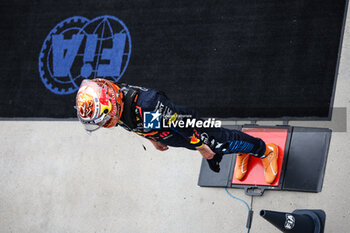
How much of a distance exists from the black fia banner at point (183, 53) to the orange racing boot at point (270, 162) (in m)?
0.44

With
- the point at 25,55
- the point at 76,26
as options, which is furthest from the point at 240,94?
the point at 25,55

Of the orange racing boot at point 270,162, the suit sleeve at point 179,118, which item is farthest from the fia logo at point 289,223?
the suit sleeve at point 179,118

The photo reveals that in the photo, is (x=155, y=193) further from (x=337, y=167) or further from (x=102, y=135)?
(x=337, y=167)

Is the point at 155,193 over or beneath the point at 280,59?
beneath

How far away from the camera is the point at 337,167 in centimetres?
339

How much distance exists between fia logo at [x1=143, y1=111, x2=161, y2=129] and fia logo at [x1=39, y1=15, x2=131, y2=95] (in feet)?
5.92

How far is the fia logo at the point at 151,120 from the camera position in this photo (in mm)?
2770

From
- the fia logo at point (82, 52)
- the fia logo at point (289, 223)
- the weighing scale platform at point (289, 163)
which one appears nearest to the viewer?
the fia logo at point (289, 223)

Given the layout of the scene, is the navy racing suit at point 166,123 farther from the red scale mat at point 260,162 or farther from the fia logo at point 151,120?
the red scale mat at point 260,162

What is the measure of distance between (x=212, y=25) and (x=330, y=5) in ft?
3.32

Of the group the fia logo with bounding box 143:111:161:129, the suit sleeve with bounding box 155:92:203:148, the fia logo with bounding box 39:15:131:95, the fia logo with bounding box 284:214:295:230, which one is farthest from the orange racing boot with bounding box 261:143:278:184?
the fia logo with bounding box 39:15:131:95

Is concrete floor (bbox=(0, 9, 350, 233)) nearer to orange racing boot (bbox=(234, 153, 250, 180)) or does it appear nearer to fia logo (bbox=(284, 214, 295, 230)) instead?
orange racing boot (bbox=(234, 153, 250, 180))

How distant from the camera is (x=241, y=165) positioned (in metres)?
3.58

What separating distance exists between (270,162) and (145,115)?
3.68 feet
